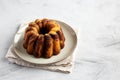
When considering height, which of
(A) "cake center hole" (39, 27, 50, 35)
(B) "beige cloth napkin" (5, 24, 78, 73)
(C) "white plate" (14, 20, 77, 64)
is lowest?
(B) "beige cloth napkin" (5, 24, 78, 73)

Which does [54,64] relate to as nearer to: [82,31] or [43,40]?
[43,40]

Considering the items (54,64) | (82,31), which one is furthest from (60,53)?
(82,31)

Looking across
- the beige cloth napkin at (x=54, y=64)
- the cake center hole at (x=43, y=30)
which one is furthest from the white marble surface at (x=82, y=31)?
the cake center hole at (x=43, y=30)

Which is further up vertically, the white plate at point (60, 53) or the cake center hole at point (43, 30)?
the cake center hole at point (43, 30)

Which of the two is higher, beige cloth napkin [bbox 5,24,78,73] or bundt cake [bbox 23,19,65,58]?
bundt cake [bbox 23,19,65,58]

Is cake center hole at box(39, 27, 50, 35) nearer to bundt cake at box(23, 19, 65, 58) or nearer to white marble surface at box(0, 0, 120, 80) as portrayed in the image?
bundt cake at box(23, 19, 65, 58)

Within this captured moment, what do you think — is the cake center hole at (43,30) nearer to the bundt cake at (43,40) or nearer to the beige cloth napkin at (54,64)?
the bundt cake at (43,40)

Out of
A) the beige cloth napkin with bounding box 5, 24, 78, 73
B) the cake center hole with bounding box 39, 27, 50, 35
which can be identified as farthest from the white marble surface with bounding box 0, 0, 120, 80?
the cake center hole with bounding box 39, 27, 50, 35
